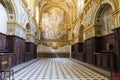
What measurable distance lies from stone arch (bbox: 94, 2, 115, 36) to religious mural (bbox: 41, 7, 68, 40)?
15650 mm

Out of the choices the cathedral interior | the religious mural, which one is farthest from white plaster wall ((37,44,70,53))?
the cathedral interior

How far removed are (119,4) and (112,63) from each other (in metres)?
3.29

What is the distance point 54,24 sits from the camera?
88.4 feet

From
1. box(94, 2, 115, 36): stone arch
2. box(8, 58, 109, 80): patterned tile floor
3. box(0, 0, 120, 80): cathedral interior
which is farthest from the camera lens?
box(94, 2, 115, 36): stone arch

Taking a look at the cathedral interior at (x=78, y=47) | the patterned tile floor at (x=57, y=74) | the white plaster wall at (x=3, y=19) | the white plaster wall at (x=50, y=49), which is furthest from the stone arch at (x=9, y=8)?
the white plaster wall at (x=50, y=49)

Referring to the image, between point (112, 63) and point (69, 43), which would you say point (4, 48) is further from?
point (69, 43)

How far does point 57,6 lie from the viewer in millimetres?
27203

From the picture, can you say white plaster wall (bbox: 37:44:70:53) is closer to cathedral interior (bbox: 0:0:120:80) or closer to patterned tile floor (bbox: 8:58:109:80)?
cathedral interior (bbox: 0:0:120:80)

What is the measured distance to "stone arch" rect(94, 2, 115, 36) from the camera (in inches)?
386

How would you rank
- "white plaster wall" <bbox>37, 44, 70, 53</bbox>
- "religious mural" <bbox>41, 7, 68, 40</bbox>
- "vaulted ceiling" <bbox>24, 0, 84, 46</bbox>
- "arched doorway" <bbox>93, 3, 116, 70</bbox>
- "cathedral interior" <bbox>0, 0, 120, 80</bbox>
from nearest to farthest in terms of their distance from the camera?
"cathedral interior" <bbox>0, 0, 120, 80</bbox>
"arched doorway" <bbox>93, 3, 116, 70</bbox>
"white plaster wall" <bbox>37, 44, 70, 53</bbox>
"vaulted ceiling" <bbox>24, 0, 84, 46</bbox>
"religious mural" <bbox>41, 7, 68, 40</bbox>

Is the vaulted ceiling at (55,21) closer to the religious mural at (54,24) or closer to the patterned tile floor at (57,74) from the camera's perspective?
the religious mural at (54,24)

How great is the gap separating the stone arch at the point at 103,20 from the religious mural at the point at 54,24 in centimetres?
1565

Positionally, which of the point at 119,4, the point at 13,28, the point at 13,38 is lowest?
the point at 13,38

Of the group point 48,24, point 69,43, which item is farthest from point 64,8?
point 69,43
